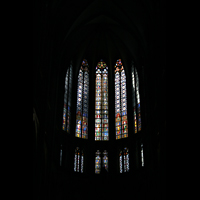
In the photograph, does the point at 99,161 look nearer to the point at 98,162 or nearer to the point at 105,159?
the point at 98,162

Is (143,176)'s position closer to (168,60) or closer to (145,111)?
(145,111)

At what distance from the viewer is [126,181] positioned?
26.7 metres

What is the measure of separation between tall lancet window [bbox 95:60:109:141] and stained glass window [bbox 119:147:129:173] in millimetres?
1786

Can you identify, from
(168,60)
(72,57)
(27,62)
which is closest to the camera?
→ (27,62)

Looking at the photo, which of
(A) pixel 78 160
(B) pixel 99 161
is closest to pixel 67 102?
(A) pixel 78 160

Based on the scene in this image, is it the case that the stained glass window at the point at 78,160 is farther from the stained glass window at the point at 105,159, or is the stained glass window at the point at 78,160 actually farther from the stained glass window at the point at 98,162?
the stained glass window at the point at 105,159

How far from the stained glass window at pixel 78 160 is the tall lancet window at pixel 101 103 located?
75.7 inches

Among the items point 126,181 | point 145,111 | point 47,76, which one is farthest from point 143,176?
point 47,76

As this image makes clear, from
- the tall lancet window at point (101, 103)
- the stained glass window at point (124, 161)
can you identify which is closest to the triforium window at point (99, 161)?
the stained glass window at point (124, 161)

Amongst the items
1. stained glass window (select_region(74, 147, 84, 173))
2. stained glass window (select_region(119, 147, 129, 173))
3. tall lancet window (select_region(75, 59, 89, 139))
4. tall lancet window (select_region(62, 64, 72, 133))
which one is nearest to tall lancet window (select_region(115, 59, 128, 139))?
stained glass window (select_region(119, 147, 129, 173))

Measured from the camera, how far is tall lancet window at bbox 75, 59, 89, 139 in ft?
96.8

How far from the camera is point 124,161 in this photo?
1110 inches

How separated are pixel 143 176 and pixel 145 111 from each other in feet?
14.5

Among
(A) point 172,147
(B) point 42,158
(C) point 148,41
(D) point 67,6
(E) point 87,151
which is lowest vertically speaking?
(A) point 172,147
